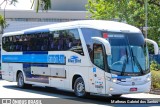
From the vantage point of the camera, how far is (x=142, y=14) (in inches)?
1458

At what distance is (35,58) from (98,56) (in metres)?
6.12

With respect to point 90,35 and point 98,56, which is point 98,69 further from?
point 90,35

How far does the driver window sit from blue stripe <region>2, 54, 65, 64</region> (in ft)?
9.27

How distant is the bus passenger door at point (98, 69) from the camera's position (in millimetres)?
16719

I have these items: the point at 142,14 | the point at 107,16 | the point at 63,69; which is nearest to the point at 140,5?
the point at 142,14

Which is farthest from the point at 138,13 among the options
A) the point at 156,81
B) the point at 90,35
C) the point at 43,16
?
the point at 43,16

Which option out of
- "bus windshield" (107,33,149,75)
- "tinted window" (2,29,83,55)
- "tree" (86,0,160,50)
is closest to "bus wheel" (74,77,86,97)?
"tinted window" (2,29,83,55)

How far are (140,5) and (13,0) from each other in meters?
17.4

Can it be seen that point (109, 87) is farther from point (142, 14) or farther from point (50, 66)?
point (142, 14)

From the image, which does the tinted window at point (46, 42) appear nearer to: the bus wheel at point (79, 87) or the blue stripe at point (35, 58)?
the blue stripe at point (35, 58)

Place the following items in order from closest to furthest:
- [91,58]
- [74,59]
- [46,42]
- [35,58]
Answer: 1. [91,58]
2. [74,59]
3. [46,42]
4. [35,58]

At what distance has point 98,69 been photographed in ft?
55.7

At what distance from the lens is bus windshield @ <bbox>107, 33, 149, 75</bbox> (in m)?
16.6

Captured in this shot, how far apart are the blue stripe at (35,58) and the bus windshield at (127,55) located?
3642 mm
